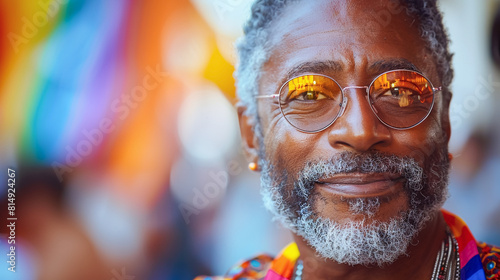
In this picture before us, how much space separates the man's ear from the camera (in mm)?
2066

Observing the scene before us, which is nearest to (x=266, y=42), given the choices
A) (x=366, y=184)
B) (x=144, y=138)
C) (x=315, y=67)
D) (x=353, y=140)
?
(x=315, y=67)

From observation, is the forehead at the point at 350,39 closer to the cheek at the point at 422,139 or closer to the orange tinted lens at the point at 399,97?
the orange tinted lens at the point at 399,97

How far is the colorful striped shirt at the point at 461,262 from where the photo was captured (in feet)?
5.38

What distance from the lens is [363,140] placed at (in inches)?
59.9

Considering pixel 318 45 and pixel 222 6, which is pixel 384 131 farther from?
pixel 222 6

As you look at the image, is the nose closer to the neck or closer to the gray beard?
the gray beard

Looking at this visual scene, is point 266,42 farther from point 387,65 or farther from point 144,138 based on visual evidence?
point 144,138

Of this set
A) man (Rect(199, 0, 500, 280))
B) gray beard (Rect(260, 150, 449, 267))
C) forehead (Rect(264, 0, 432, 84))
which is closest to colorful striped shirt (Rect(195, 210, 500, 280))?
man (Rect(199, 0, 500, 280))

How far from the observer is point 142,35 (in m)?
2.42

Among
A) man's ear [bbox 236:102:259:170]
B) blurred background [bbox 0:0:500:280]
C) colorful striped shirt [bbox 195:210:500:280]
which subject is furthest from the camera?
blurred background [bbox 0:0:500:280]

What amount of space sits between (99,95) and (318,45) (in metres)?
1.29

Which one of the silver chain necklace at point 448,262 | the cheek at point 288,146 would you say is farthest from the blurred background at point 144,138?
the silver chain necklace at point 448,262

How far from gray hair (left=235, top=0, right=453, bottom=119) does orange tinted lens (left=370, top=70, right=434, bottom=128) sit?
10.2 inches

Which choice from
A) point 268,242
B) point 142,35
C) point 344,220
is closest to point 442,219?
point 344,220
